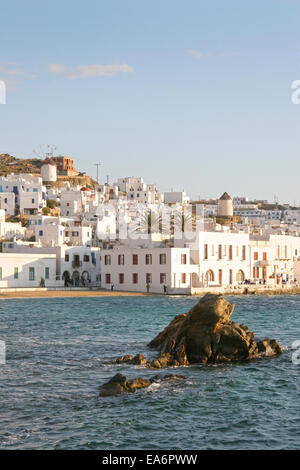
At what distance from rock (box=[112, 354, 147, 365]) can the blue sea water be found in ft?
1.60

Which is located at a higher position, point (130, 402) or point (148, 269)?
point (148, 269)

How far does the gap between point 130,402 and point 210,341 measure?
822cm

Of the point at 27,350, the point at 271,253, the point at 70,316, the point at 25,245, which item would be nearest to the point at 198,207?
the point at 271,253

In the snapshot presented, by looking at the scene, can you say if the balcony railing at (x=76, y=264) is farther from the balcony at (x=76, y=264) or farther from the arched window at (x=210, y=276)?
the arched window at (x=210, y=276)

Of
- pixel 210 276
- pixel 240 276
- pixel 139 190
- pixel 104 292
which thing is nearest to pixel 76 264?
pixel 104 292

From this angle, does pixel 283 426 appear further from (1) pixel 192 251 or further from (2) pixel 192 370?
(1) pixel 192 251

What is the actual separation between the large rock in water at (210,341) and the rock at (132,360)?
2.53ft

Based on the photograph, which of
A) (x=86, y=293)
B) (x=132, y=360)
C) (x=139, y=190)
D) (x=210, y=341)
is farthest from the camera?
(x=139, y=190)

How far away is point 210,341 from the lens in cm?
2717

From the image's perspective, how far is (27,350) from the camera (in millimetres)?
29594

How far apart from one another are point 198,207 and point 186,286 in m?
106

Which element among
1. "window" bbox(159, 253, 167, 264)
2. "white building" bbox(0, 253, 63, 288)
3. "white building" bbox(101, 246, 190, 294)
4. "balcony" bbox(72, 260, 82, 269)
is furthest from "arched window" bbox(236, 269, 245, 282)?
"white building" bbox(0, 253, 63, 288)

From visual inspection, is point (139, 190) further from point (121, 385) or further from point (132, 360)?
point (121, 385)

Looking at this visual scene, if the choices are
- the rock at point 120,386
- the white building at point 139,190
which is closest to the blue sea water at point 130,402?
the rock at point 120,386
